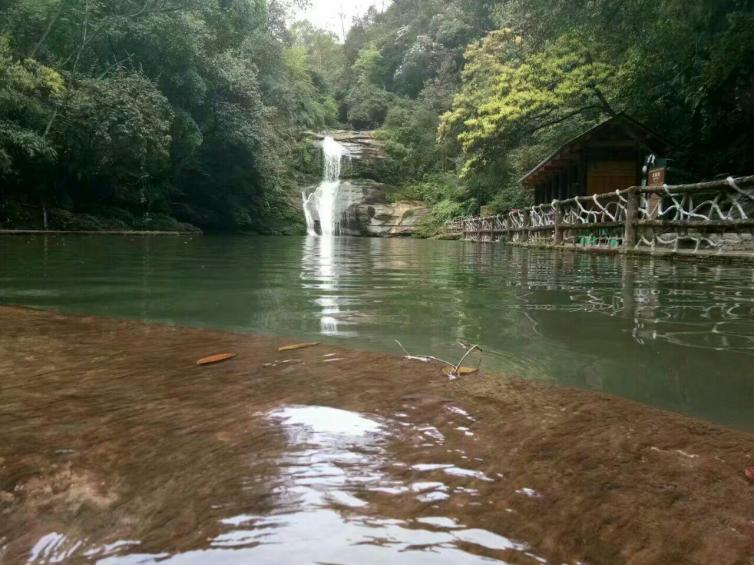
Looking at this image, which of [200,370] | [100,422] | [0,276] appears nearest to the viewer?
[100,422]

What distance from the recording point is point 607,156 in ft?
53.5

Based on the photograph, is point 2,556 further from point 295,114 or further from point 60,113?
point 295,114

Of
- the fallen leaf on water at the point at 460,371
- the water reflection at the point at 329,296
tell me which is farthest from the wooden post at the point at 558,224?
the fallen leaf on water at the point at 460,371

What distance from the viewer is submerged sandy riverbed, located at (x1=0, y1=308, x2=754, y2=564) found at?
0.89 meters

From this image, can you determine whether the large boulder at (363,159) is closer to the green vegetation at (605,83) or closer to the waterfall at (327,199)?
the waterfall at (327,199)

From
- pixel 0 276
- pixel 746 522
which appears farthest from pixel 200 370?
pixel 0 276

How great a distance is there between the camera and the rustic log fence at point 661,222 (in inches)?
305

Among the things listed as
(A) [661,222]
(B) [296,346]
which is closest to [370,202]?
(A) [661,222]

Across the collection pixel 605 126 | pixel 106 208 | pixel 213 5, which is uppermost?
pixel 213 5

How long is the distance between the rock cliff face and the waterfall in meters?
0.39

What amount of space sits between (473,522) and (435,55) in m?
45.3

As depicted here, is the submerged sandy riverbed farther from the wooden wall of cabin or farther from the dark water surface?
the wooden wall of cabin

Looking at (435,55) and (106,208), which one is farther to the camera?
(435,55)

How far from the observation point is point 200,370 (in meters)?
2.03
